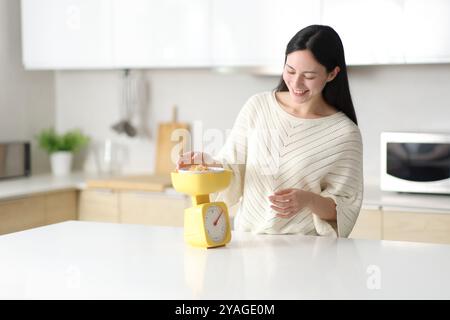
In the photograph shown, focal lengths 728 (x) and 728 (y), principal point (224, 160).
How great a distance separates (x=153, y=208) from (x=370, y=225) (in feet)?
3.68

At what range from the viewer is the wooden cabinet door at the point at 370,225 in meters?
3.22

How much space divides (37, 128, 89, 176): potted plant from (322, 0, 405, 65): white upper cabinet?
1.75 m

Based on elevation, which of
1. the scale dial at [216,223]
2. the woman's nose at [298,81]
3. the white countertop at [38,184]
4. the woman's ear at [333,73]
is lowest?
the white countertop at [38,184]

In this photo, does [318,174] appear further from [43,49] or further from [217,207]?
[43,49]

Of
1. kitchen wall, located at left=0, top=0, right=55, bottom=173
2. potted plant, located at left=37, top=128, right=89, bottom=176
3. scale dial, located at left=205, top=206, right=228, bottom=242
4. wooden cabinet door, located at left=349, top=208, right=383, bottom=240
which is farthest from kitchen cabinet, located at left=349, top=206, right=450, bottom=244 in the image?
kitchen wall, located at left=0, top=0, right=55, bottom=173

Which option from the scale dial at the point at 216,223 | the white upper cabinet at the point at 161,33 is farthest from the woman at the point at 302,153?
the white upper cabinet at the point at 161,33

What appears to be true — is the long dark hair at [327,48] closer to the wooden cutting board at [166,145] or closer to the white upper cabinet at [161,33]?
the white upper cabinet at [161,33]

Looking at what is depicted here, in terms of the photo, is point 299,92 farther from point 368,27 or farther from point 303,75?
point 368,27

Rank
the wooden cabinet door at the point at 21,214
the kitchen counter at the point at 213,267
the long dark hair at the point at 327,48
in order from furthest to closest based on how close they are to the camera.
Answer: the wooden cabinet door at the point at 21,214 → the long dark hair at the point at 327,48 → the kitchen counter at the point at 213,267

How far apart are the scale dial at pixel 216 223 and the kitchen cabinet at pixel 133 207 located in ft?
5.46

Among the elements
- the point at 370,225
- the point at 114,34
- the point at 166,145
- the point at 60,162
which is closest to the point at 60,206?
the point at 60,162

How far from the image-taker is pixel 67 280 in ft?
5.39

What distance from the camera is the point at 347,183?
2207mm

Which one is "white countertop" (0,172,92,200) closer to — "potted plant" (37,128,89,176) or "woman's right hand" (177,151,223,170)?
"potted plant" (37,128,89,176)
